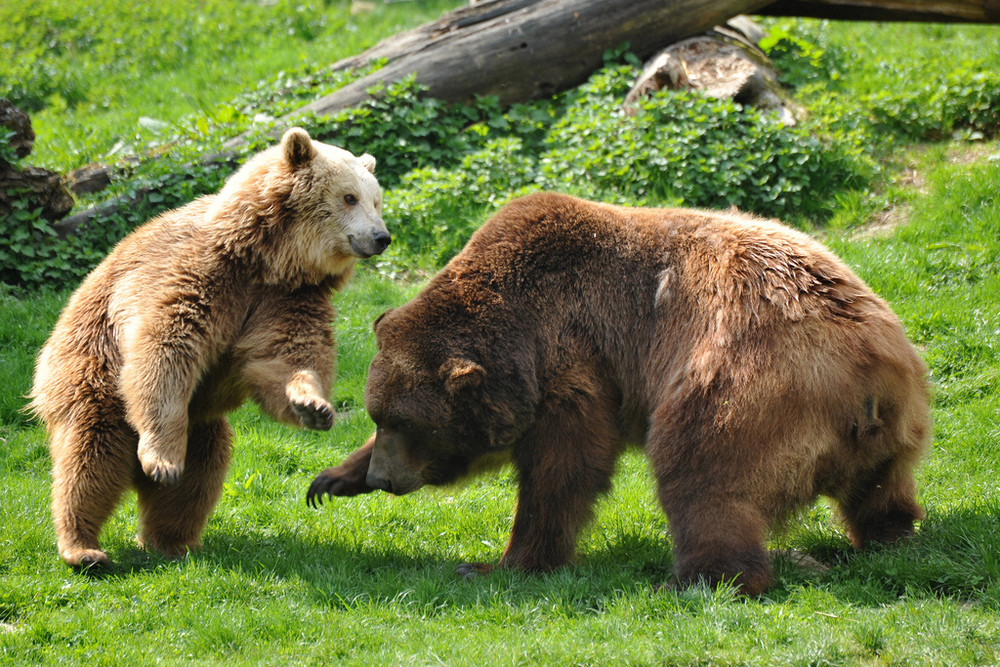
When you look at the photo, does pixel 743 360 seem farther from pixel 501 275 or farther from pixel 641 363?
pixel 501 275

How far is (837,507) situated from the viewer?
5516mm

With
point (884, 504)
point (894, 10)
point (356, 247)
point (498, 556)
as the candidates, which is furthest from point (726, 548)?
point (894, 10)

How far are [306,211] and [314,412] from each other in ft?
4.97

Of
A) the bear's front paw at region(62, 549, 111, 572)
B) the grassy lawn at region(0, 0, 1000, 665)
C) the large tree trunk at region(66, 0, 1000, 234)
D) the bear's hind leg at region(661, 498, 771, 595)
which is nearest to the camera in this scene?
the grassy lawn at region(0, 0, 1000, 665)

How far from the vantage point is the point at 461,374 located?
5.38 m

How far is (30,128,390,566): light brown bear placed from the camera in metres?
5.56

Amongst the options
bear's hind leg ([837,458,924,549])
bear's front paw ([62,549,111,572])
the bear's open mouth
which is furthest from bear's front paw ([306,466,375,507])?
bear's hind leg ([837,458,924,549])

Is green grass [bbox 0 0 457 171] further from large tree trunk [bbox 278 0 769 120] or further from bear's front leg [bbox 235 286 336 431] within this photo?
bear's front leg [bbox 235 286 336 431]

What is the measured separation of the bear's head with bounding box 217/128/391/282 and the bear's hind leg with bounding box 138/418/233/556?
124 centimetres

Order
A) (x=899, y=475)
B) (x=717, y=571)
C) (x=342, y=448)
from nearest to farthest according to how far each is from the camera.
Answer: (x=717, y=571) → (x=899, y=475) → (x=342, y=448)

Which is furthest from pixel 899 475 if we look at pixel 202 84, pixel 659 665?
pixel 202 84

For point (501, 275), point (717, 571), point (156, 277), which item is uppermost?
point (156, 277)

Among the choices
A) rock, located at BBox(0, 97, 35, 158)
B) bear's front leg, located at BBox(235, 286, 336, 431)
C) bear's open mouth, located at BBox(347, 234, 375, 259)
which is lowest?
bear's front leg, located at BBox(235, 286, 336, 431)

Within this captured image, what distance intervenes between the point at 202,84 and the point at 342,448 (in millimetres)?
8532
